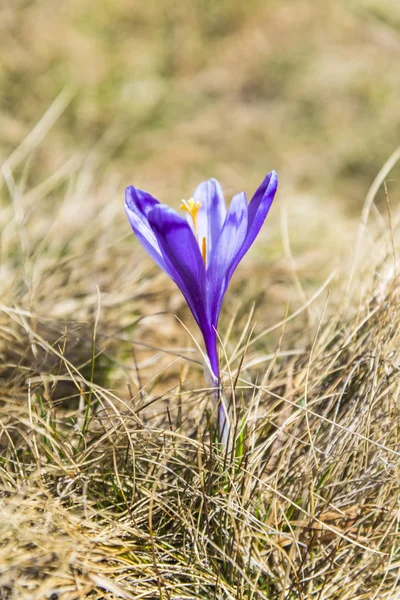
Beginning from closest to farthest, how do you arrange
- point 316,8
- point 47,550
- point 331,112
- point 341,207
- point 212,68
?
point 47,550, point 341,207, point 331,112, point 212,68, point 316,8

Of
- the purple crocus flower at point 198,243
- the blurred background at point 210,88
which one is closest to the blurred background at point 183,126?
the blurred background at point 210,88

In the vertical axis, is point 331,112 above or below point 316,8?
below

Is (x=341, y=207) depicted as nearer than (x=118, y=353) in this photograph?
No

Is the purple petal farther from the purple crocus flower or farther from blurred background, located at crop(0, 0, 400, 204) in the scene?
blurred background, located at crop(0, 0, 400, 204)

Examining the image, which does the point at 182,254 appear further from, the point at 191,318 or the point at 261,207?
the point at 191,318

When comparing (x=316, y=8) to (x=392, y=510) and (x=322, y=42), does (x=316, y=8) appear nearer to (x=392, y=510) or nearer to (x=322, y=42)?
(x=322, y=42)

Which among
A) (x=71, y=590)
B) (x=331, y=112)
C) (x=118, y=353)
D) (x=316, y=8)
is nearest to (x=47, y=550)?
(x=71, y=590)

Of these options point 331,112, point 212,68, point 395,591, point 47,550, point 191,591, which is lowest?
point 395,591
